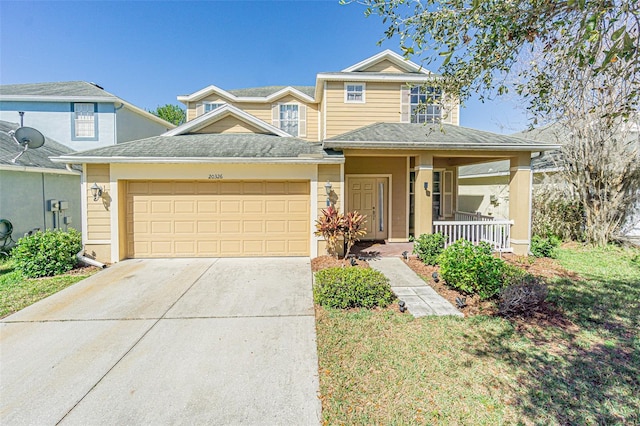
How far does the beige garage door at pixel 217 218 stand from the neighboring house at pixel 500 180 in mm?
7856

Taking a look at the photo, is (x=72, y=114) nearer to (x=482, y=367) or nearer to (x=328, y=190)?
(x=328, y=190)

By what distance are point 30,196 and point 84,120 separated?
561 centimetres

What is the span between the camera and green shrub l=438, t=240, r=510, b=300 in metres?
5.33

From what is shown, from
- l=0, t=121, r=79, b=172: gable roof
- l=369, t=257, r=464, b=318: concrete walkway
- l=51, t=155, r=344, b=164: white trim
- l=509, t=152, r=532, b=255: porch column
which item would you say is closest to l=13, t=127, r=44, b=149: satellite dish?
l=0, t=121, r=79, b=172: gable roof

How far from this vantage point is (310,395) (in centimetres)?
300

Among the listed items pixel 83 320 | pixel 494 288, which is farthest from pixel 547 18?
pixel 83 320

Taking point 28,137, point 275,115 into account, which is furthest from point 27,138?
point 275,115

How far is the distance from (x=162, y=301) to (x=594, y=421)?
613 centimetres

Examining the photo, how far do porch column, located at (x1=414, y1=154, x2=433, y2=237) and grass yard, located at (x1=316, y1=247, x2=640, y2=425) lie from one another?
151 inches

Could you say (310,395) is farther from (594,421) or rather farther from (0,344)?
(0,344)

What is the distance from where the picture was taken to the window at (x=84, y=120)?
13.8 metres

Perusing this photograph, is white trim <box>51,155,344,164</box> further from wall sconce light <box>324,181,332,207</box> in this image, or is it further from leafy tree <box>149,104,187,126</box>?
leafy tree <box>149,104,187,126</box>

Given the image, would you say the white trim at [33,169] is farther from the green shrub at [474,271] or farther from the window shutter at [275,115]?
the green shrub at [474,271]

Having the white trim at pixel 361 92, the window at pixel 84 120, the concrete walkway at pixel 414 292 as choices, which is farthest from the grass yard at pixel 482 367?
the window at pixel 84 120
